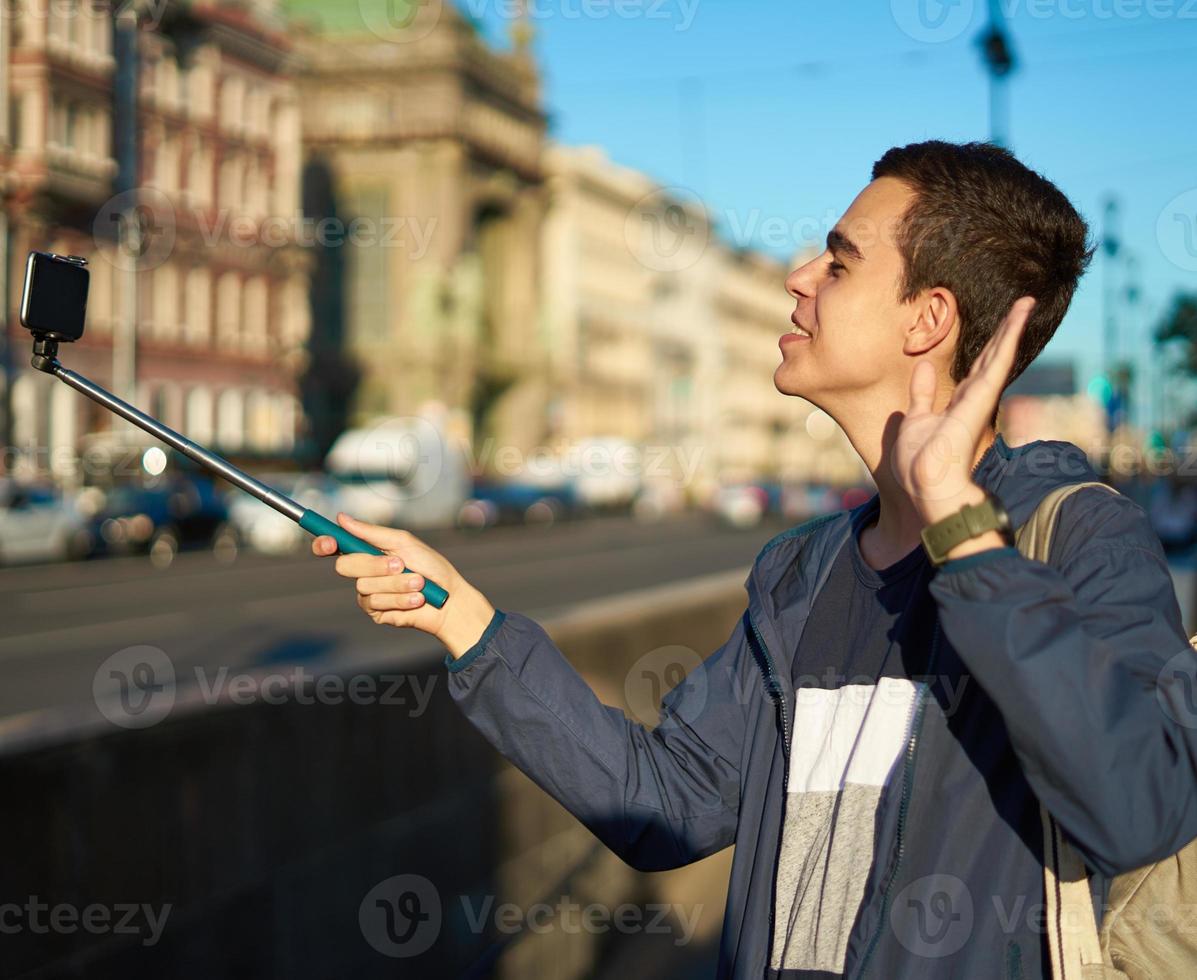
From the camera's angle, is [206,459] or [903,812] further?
[206,459]

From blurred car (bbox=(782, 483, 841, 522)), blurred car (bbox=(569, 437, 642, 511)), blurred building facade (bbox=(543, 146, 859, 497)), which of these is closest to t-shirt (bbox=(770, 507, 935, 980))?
blurred car (bbox=(782, 483, 841, 522))

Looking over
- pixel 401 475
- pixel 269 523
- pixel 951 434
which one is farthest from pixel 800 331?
pixel 401 475

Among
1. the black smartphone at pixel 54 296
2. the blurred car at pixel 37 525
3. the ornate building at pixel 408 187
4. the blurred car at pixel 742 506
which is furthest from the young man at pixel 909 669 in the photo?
the ornate building at pixel 408 187

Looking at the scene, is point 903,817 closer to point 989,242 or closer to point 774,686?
point 774,686

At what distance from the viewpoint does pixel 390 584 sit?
214 cm

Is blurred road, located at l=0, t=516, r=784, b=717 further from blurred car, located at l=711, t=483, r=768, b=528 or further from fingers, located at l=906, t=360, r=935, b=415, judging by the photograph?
blurred car, located at l=711, t=483, r=768, b=528

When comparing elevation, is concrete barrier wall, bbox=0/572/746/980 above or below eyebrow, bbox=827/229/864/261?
below

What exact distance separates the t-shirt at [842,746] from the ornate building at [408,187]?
63897 millimetres

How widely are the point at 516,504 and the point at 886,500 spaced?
4745cm

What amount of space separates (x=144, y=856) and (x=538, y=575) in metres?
23.2

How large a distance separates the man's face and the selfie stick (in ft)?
2.09

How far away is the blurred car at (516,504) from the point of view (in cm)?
4719

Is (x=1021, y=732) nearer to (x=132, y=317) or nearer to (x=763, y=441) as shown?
(x=132, y=317)

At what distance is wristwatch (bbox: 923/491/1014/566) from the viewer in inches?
68.9
